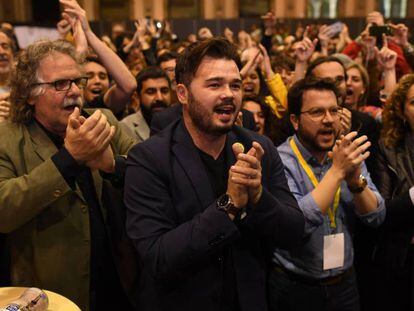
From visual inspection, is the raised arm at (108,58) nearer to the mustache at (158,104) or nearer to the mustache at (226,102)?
the mustache at (158,104)

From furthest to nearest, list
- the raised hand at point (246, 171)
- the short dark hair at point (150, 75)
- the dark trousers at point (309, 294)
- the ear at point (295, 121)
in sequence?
Result: 1. the short dark hair at point (150, 75)
2. the ear at point (295, 121)
3. the dark trousers at point (309, 294)
4. the raised hand at point (246, 171)

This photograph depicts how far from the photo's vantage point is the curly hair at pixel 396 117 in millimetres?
2494

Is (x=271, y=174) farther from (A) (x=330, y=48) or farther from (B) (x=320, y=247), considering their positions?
(A) (x=330, y=48)

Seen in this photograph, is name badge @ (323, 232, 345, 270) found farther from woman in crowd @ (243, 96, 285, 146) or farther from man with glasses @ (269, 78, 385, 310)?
woman in crowd @ (243, 96, 285, 146)

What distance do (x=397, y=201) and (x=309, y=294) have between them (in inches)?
25.4

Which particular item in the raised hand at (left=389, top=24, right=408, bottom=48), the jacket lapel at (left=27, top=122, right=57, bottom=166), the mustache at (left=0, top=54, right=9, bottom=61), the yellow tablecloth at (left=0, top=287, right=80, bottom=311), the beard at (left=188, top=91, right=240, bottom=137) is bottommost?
the yellow tablecloth at (left=0, top=287, right=80, bottom=311)

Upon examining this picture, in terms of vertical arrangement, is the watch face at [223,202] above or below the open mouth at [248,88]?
below

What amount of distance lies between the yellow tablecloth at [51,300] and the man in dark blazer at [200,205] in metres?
0.28

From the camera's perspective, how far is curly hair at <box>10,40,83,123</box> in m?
1.81

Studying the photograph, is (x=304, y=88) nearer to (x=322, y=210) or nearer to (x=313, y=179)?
(x=313, y=179)

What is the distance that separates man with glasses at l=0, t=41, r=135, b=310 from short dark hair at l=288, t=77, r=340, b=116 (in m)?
1.00

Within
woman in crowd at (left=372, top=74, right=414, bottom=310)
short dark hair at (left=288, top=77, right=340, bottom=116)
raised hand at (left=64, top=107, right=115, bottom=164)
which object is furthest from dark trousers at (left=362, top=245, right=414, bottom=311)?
raised hand at (left=64, top=107, right=115, bottom=164)

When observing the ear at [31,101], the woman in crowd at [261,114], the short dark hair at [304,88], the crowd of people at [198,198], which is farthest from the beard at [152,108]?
the ear at [31,101]

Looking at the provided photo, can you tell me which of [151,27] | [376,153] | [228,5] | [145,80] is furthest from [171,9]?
[376,153]
